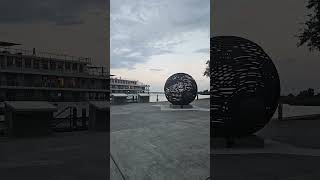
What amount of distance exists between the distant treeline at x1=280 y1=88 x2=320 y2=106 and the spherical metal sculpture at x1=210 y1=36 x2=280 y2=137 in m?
8.44

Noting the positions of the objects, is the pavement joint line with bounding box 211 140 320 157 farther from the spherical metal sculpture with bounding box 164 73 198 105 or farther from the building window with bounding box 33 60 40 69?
the building window with bounding box 33 60 40 69

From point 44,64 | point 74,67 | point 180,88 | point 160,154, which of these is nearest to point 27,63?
point 44,64

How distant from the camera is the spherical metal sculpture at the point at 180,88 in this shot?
17641mm

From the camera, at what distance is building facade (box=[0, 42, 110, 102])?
21688 mm

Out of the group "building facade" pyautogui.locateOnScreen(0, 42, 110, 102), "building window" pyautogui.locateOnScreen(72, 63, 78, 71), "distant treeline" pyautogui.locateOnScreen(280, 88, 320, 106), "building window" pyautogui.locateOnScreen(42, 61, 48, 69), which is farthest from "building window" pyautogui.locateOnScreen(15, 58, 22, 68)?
"distant treeline" pyautogui.locateOnScreen(280, 88, 320, 106)

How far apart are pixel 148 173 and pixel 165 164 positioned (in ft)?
2.05

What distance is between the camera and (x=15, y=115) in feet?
33.4

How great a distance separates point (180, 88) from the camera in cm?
1800

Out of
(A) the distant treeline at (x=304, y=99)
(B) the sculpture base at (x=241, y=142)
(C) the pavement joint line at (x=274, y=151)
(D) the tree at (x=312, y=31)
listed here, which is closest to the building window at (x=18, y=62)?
(A) the distant treeline at (x=304, y=99)

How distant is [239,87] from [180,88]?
35.8 ft

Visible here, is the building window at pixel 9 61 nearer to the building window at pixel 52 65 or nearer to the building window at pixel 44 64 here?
the building window at pixel 44 64

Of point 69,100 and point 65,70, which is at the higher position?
point 65,70

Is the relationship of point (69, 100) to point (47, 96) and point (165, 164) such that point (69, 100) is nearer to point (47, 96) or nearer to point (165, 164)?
point (47, 96)

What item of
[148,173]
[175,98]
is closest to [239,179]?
[148,173]
